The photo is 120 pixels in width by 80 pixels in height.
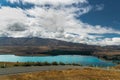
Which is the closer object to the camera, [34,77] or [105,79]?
[34,77]

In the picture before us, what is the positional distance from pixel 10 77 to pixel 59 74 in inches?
570

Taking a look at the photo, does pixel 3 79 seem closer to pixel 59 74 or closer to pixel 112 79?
pixel 59 74

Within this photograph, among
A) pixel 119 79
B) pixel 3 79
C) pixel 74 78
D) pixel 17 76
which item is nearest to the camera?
pixel 3 79

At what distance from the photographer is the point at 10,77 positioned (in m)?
46.4

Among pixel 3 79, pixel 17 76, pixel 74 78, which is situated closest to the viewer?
pixel 3 79

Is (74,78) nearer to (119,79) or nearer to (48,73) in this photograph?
(48,73)

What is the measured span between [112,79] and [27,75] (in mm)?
19221

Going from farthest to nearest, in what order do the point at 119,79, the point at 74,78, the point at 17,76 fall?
the point at 119,79 → the point at 74,78 → the point at 17,76

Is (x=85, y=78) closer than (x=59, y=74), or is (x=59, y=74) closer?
(x=85, y=78)

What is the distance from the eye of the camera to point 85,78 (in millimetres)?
53844

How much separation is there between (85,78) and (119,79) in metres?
8.60

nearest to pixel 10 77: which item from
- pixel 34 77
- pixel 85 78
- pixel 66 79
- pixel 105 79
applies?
pixel 34 77

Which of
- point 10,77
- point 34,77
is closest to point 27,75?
point 34,77

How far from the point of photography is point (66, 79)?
51.2 metres
